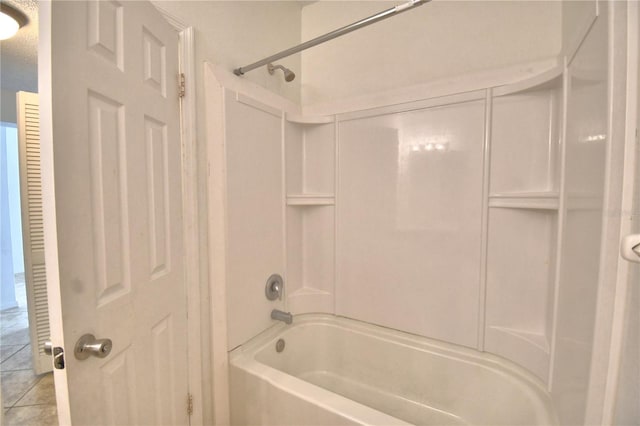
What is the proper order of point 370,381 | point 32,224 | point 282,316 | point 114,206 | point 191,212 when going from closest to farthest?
point 114,206, point 191,212, point 282,316, point 370,381, point 32,224

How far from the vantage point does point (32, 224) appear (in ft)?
6.16

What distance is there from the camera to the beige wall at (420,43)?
1.26 metres

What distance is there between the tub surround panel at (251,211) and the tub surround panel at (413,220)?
449 mm

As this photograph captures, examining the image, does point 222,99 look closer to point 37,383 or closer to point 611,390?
point 611,390

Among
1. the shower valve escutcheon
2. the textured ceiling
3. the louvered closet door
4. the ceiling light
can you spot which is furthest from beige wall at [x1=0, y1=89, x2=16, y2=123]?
the shower valve escutcheon

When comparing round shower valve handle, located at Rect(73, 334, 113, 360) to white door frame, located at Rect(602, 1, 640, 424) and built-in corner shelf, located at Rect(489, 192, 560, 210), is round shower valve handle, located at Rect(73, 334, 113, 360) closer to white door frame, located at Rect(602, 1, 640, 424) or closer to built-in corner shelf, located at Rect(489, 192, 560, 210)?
white door frame, located at Rect(602, 1, 640, 424)

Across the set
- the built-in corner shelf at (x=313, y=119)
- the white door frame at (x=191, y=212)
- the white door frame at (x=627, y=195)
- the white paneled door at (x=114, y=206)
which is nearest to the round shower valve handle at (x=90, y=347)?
the white paneled door at (x=114, y=206)

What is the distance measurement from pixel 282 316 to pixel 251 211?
657 mm

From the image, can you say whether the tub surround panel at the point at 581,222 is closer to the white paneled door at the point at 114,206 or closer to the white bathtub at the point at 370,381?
the white bathtub at the point at 370,381

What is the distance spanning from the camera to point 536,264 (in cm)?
129

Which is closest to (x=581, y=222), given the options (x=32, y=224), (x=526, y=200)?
(x=526, y=200)

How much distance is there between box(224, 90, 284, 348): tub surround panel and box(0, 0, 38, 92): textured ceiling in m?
0.85

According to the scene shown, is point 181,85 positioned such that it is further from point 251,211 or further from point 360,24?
point 360,24

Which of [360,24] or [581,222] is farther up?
[360,24]
